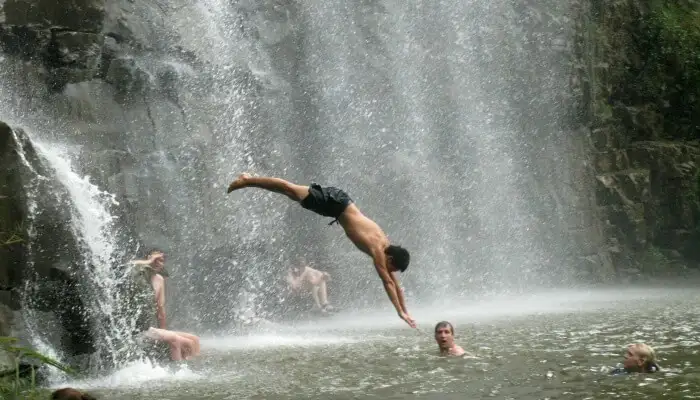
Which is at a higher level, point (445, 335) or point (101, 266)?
point (101, 266)

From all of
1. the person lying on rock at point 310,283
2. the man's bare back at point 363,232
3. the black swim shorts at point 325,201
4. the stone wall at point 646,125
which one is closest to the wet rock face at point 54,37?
the person lying on rock at point 310,283

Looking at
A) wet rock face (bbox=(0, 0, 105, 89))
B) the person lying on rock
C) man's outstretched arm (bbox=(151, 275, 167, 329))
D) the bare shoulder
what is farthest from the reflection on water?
wet rock face (bbox=(0, 0, 105, 89))

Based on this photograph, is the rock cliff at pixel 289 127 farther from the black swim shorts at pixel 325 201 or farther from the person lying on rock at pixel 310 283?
the black swim shorts at pixel 325 201

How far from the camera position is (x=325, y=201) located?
845 centimetres

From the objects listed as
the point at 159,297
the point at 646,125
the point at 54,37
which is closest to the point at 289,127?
the point at 54,37

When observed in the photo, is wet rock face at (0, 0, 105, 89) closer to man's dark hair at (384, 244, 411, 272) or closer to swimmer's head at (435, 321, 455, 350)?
man's dark hair at (384, 244, 411, 272)

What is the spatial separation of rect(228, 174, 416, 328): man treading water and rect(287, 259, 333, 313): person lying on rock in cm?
684

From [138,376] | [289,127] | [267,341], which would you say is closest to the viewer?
[138,376]

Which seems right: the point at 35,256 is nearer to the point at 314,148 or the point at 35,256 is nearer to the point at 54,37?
the point at 54,37

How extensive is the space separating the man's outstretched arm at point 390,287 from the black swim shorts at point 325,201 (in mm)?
623

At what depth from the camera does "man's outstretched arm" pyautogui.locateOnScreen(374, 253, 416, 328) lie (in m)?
7.82

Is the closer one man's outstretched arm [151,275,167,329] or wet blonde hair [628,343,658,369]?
wet blonde hair [628,343,658,369]

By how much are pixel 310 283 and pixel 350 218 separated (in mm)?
7014

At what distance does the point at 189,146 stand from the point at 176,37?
214 cm
